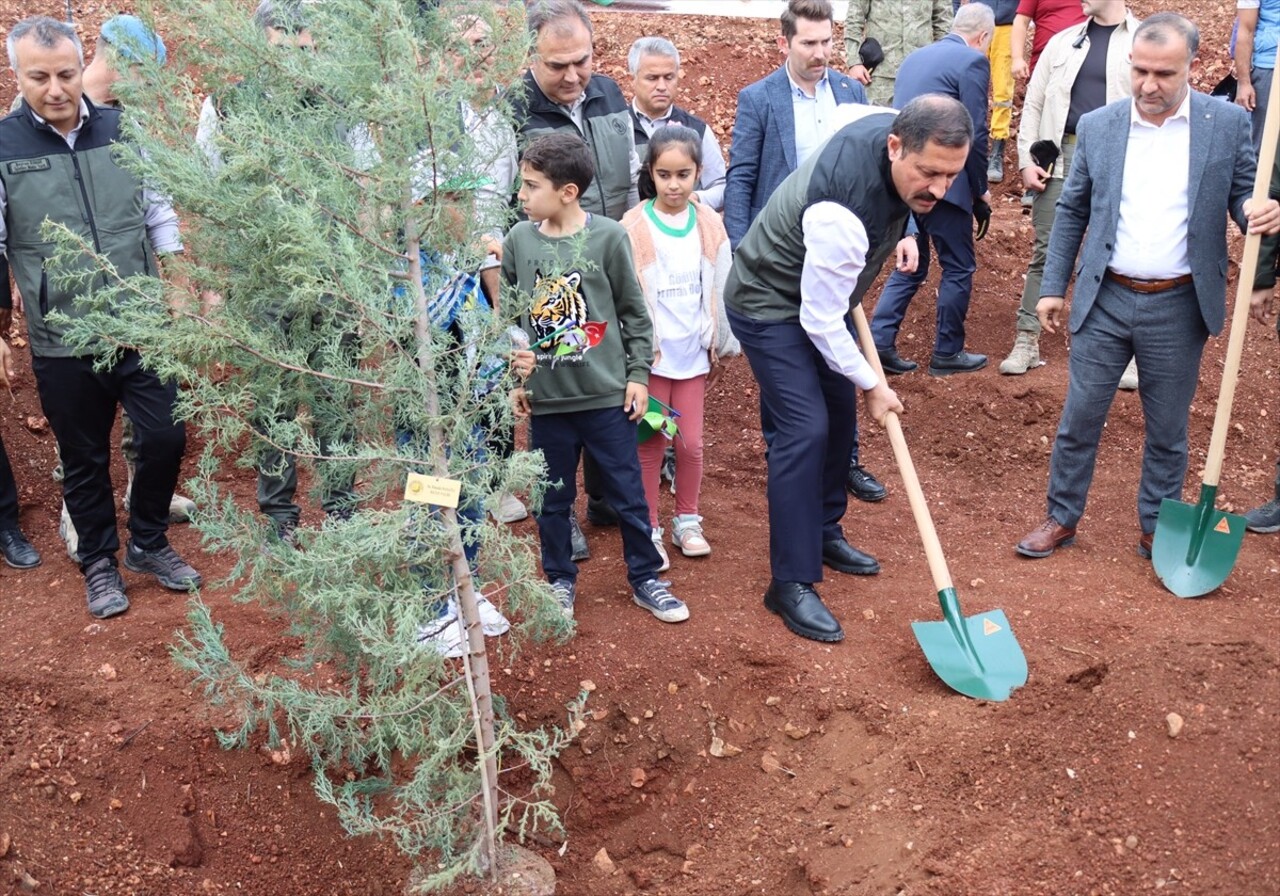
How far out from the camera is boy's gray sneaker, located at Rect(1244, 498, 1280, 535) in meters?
5.44

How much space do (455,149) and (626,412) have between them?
4.73 ft

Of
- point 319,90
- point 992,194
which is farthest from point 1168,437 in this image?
point 992,194

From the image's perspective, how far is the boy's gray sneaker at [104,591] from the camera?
4820mm

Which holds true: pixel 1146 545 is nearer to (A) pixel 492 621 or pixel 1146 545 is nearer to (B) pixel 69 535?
(A) pixel 492 621

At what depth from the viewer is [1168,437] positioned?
16.6 ft

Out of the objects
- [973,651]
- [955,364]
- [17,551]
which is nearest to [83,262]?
[17,551]

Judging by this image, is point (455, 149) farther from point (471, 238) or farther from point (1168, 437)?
point (1168, 437)

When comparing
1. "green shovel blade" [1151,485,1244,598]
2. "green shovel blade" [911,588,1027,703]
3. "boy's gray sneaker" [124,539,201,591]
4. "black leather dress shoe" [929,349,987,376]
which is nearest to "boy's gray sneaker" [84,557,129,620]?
"boy's gray sneaker" [124,539,201,591]

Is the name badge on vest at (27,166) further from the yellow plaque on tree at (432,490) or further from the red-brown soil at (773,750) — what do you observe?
the yellow plaque on tree at (432,490)

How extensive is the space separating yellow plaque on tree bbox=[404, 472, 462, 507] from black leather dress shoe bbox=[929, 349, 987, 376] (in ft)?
14.6

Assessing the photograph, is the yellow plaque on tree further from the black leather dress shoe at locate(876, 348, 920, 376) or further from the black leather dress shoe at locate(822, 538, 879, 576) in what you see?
the black leather dress shoe at locate(876, 348, 920, 376)

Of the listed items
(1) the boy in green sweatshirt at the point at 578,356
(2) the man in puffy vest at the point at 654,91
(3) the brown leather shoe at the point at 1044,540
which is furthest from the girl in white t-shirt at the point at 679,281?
(3) the brown leather shoe at the point at 1044,540

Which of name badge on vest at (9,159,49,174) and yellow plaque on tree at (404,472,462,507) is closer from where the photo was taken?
yellow plaque on tree at (404,472,462,507)

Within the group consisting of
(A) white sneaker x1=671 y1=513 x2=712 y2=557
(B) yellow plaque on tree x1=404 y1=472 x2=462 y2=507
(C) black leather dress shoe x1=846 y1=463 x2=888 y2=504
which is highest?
(B) yellow plaque on tree x1=404 y1=472 x2=462 y2=507
